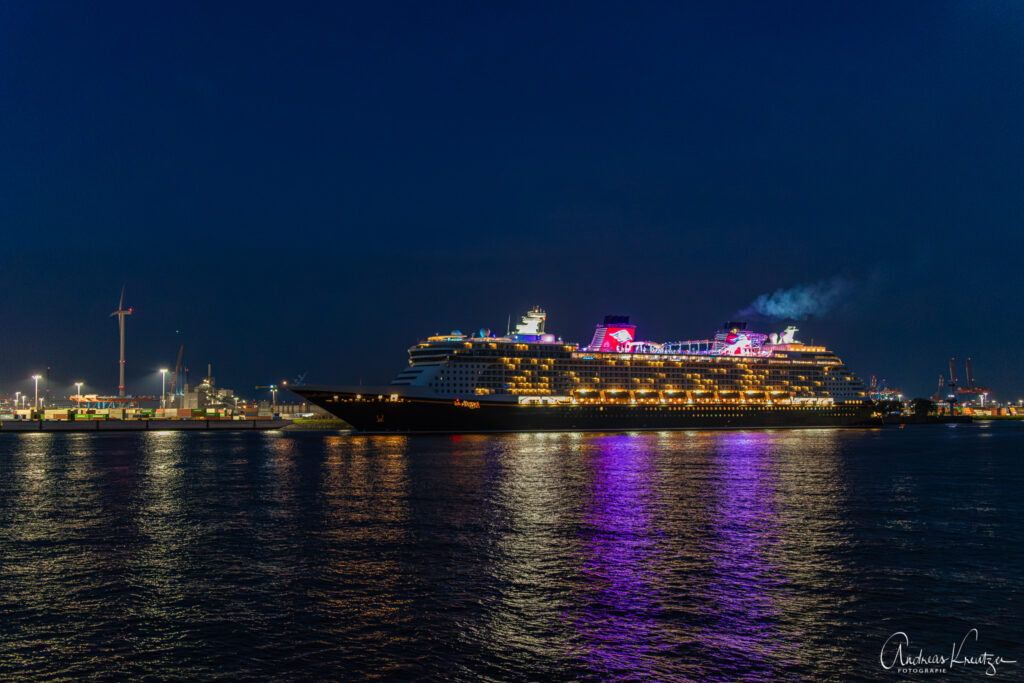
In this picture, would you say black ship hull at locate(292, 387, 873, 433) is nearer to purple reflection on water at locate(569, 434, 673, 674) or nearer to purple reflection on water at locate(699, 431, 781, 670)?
purple reflection on water at locate(569, 434, 673, 674)

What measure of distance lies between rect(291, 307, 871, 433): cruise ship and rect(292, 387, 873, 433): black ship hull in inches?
5.4

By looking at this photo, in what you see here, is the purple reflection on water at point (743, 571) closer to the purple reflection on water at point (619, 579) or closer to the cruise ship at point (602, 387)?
the purple reflection on water at point (619, 579)

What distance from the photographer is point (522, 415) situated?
9350 cm

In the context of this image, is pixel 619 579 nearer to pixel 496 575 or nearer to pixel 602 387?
pixel 496 575

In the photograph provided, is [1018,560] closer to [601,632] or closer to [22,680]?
[601,632]

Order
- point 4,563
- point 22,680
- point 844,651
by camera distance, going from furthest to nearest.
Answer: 1. point 4,563
2. point 844,651
3. point 22,680

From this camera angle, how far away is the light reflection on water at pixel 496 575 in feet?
47.4

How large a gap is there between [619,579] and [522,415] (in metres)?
73.5

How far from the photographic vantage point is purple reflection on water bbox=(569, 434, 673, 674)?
1480 cm

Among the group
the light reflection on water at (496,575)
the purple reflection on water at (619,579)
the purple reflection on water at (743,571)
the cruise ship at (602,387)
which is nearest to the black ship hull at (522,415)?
the cruise ship at (602,387)

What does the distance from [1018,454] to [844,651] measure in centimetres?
6543

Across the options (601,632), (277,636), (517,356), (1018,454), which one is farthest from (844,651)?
(517,356)

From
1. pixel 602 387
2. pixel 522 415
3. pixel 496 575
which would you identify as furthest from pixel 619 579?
pixel 602 387

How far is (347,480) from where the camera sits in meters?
43.2
